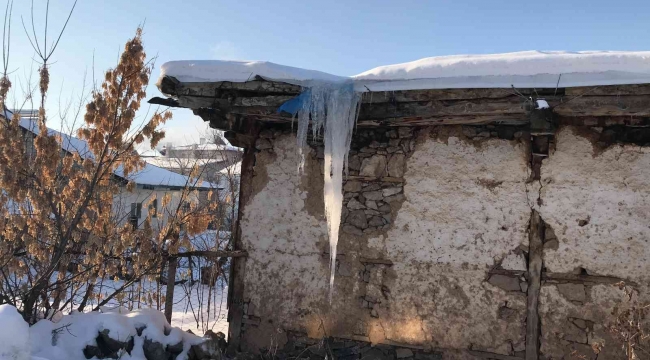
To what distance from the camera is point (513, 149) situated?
4328 millimetres

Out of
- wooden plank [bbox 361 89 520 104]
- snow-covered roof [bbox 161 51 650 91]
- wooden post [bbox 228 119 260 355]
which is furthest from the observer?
wooden post [bbox 228 119 260 355]

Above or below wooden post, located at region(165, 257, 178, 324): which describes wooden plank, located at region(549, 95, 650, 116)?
above

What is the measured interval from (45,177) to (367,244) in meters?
3.04

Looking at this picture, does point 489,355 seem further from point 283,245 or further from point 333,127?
point 333,127

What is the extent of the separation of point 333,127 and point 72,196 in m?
2.54

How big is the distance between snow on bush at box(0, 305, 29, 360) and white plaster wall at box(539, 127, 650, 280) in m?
4.14

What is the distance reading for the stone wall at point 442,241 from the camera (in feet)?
13.3

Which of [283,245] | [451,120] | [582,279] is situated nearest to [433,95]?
[451,120]

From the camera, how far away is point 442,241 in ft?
14.6

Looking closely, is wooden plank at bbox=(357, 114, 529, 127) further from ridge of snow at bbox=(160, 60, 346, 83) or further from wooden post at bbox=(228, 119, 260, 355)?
wooden post at bbox=(228, 119, 260, 355)

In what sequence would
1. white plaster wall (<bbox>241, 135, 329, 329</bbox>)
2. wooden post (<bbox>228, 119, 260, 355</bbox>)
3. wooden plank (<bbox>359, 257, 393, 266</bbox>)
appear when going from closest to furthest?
wooden plank (<bbox>359, 257, 393, 266</bbox>) → white plaster wall (<bbox>241, 135, 329, 329</bbox>) → wooden post (<bbox>228, 119, 260, 355</bbox>)

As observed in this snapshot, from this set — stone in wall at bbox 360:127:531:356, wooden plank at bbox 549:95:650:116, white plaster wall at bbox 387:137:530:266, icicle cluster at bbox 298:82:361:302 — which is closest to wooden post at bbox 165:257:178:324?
icicle cluster at bbox 298:82:361:302

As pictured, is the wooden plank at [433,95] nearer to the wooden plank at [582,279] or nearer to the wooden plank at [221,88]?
the wooden plank at [221,88]

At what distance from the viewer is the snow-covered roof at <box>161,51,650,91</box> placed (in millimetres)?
3385
